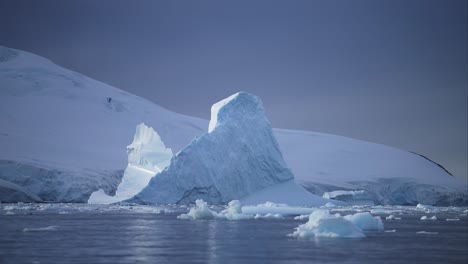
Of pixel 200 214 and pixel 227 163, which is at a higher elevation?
pixel 227 163

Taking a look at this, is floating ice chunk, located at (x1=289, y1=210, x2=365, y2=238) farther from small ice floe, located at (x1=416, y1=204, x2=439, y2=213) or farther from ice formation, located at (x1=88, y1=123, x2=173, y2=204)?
ice formation, located at (x1=88, y1=123, x2=173, y2=204)

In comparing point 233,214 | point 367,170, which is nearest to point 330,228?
point 233,214

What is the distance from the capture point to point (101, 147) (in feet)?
234

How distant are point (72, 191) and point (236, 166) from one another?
52.2 ft

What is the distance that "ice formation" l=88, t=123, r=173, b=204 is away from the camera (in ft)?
134

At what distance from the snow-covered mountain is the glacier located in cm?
1401

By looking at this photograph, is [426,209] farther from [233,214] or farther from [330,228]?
[330,228]

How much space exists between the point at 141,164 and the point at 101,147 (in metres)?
30.0

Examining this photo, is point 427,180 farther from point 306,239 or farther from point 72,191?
point 306,239

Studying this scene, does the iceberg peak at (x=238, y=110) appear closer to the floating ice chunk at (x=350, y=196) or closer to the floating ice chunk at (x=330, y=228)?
the floating ice chunk at (x=350, y=196)

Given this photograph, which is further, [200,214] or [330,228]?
[200,214]

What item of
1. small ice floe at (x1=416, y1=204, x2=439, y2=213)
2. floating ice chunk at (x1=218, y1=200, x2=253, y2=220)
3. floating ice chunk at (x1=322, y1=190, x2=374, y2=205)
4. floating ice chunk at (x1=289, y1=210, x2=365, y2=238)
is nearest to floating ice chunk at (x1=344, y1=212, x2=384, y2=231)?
floating ice chunk at (x1=289, y1=210, x2=365, y2=238)

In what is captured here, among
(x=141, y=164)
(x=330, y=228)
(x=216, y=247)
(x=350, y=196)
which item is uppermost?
(x=141, y=164)

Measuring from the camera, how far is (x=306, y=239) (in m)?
14.2
